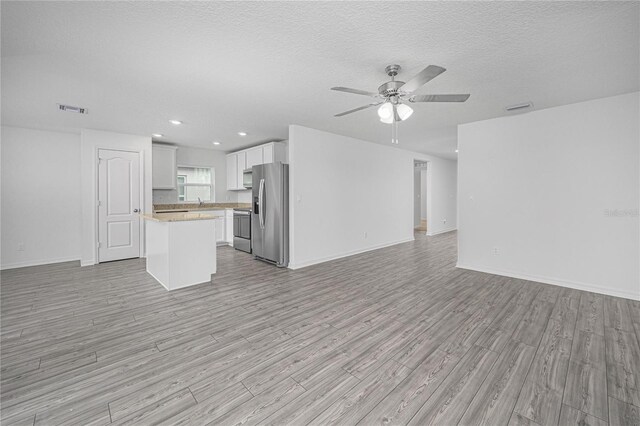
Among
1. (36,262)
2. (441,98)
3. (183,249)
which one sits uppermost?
(441,98)

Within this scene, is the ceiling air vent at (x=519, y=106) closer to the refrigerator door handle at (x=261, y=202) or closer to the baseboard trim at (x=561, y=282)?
the baseboard trim at (x=561, y=282)

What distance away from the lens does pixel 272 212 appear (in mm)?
4867

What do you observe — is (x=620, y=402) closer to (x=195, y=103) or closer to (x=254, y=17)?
(x=254, y=17)

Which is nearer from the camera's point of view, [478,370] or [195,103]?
[478,370]

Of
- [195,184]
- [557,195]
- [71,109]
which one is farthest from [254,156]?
[557,195]

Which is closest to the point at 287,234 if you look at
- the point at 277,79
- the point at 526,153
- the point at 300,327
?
the point at 300,327

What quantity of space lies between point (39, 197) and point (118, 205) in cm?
127

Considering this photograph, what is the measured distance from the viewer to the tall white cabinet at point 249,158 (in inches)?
229

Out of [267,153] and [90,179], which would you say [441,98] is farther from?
[90,179]

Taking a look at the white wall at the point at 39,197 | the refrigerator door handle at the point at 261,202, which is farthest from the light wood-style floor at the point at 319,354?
the white wall at the point at 39,197

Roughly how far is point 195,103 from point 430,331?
3869 mm

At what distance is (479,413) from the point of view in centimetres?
154

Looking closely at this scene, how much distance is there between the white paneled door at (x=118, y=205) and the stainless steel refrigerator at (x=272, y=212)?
8.10 feet

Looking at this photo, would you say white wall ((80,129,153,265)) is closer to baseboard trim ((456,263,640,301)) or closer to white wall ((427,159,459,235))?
baseboard trim ((456,263,640,301))
